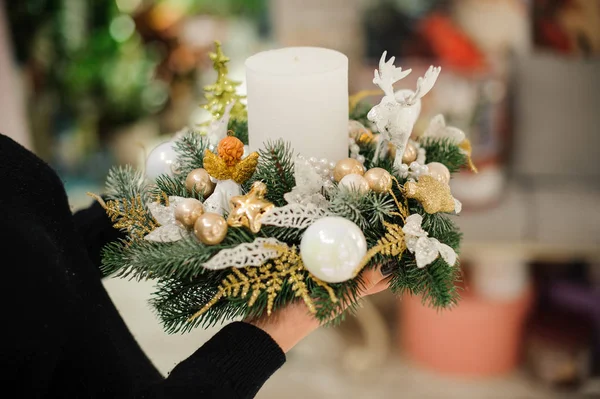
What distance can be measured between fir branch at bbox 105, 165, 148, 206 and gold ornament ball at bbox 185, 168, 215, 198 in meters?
0.06

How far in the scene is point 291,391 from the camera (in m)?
1.90

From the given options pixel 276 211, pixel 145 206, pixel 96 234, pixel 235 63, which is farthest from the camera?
pixel 235 63

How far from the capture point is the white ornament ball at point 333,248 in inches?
21.4

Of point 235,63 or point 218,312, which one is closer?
point 218,312

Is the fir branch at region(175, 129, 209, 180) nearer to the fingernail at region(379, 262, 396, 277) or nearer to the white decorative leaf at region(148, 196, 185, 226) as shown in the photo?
the white decorative leaf at region(148, 196, 185, 226)

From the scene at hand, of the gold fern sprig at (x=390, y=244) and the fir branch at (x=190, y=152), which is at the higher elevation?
the fir branch at (x=190, y=152)

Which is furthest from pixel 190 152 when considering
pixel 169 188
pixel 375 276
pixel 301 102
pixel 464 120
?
pixel 464 120

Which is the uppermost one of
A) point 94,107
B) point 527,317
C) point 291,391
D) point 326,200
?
point 326,200

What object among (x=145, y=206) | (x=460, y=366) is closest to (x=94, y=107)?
(x=460, y=366)

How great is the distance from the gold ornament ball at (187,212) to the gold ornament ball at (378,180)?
169 millimetres

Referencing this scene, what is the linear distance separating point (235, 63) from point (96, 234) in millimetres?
1641

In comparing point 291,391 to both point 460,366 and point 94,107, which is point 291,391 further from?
point 94,107

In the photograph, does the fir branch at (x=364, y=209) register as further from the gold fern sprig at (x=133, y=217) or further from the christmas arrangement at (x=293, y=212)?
the gold fern sprig at (x=133, y=217)

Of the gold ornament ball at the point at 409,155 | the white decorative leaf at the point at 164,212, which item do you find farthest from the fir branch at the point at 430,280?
the white decorative leaf at the point at 164,212
